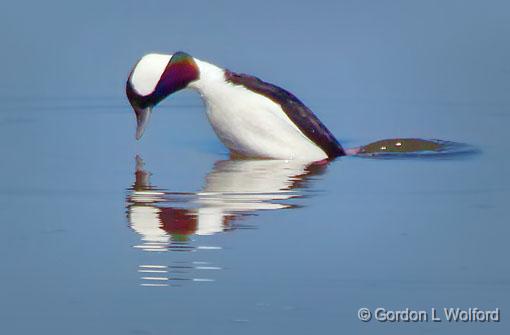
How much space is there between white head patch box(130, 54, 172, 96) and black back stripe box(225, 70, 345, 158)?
516 mm

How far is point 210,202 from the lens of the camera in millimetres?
11125

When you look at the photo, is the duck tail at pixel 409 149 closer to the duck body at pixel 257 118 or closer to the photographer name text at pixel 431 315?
the duck body at pixel 257 118

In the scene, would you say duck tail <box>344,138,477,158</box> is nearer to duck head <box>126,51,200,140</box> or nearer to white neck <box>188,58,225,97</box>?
white neck <box>188,58,225,97</box>

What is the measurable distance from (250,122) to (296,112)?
14.8 inches

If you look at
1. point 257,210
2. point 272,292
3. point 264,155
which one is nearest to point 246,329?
point 272,292

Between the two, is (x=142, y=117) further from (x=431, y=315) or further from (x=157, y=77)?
(x=431, y=315)

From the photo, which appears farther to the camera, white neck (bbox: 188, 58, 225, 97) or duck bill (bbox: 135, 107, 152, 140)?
duck bill (bbox: 135, 107, 152, 140)

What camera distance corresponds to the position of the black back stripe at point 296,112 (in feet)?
43.0

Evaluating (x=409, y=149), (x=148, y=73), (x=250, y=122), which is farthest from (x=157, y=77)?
(x=409, y=149)

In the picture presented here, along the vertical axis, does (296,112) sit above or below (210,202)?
above

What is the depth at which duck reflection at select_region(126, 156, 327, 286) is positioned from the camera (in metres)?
9.94

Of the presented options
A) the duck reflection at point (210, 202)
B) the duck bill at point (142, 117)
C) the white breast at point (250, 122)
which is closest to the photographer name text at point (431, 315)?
the duck reflection at point (210, 202)

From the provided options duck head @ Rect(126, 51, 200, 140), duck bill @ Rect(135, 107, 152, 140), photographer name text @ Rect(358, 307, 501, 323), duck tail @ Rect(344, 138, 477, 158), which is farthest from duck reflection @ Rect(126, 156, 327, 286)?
photographer name text @ Rect(358, 307, 501, 323)

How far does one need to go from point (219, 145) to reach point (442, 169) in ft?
7.38
